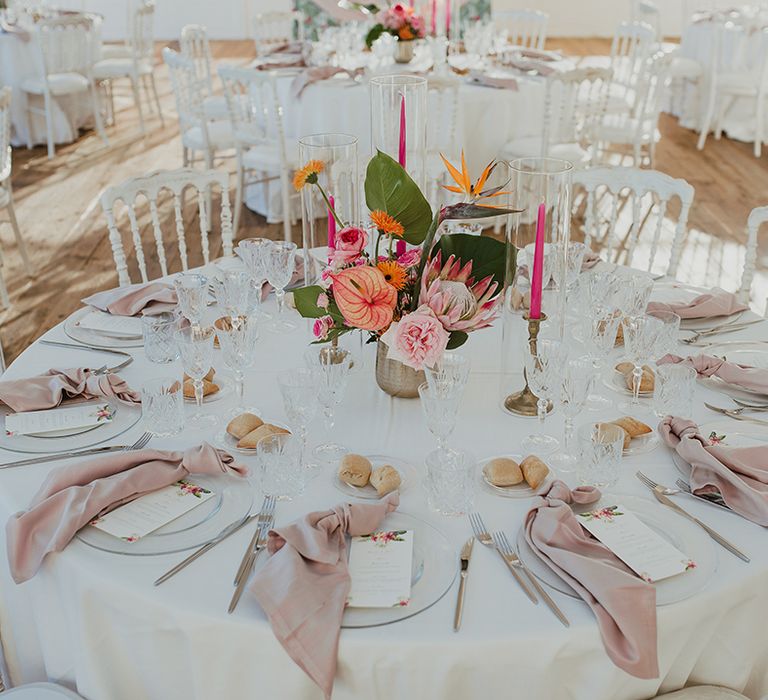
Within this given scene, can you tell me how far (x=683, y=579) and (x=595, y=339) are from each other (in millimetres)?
567

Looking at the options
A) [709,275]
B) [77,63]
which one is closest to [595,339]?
[709,275]

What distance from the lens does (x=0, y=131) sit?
3721mm

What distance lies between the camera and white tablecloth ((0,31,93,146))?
6.07 m

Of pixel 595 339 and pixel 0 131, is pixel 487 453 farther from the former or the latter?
pixel 0 131

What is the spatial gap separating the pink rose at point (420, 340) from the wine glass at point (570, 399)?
0.70 feet

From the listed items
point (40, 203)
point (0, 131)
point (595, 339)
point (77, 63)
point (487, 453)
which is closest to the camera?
point (487, 453)

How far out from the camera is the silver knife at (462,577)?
3.76ft

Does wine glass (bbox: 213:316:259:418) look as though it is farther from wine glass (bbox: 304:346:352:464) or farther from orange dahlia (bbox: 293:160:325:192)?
orange dahlia (bbox: 293:160:325:192)

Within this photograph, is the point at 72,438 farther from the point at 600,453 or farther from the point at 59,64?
the point at 59,64

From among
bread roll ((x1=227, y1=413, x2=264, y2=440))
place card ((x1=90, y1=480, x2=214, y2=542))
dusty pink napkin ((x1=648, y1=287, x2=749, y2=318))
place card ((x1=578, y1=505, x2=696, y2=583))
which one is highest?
dusty pink napkin ((x1=648, y1=287, x2=749, y2=318))

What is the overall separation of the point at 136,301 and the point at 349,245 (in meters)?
0.74

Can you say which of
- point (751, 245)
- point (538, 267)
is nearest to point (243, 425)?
point (538, 267)

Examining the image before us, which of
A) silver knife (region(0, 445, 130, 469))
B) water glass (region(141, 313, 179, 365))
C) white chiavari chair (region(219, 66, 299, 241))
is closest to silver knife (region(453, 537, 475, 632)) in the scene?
silver knife (region(0, 445, 130, 469))

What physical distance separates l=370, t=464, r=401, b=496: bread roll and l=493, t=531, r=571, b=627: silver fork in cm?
18
